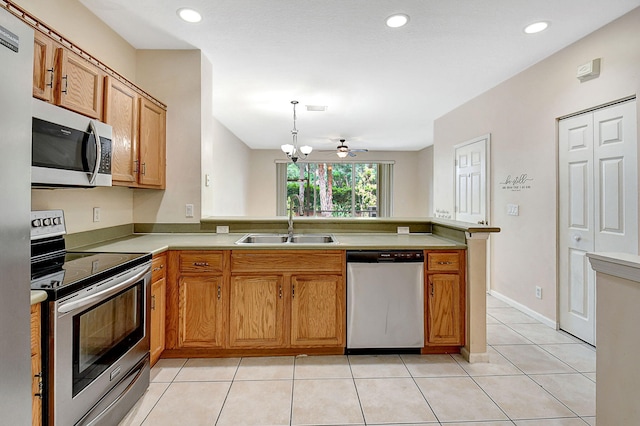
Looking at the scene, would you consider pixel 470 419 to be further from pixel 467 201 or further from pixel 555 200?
pixel 467 201

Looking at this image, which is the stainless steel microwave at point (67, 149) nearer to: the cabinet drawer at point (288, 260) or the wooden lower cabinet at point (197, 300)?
the wooden lower cabinet at point (197, 300)

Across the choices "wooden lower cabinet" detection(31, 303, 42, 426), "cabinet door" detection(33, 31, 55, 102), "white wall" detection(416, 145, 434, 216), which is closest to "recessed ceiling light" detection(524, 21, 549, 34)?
"cabinet door" detection(33, 31, 55, 102)

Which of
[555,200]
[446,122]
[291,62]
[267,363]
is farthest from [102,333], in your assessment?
[446,122]

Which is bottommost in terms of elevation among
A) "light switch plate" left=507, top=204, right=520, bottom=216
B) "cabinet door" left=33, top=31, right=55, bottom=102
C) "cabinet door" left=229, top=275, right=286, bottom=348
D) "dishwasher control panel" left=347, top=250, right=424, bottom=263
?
"cabinet door" left=229, top=275, right=286, bottom=348

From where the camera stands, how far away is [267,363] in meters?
2.48

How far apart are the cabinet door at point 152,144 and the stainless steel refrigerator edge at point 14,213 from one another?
1647 millimetres

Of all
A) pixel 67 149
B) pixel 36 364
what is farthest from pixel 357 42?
pixel 36 364

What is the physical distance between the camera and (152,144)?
286 centimetres

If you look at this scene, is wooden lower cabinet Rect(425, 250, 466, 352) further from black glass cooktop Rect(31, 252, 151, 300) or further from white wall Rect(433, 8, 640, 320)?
black glass cooktop Rect(31, 252, 151, 300)

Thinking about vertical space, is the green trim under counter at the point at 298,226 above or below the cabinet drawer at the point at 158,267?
above

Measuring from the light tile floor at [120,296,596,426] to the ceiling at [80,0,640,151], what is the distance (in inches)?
101

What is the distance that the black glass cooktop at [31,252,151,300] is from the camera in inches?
54.7

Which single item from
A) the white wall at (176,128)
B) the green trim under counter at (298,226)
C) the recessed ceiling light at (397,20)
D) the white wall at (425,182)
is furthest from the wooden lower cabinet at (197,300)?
the white wall at (425,182)

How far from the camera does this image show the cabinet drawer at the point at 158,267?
2270 millimetres
